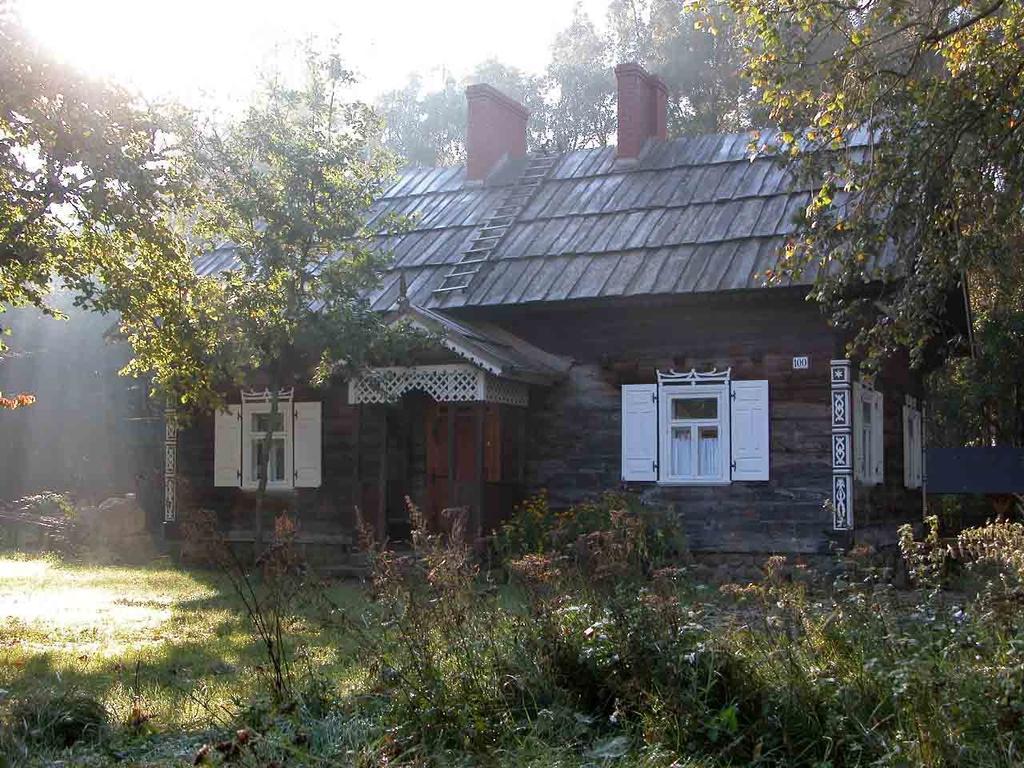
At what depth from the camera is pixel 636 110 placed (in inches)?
816

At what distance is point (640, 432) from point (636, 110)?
6.95 metres

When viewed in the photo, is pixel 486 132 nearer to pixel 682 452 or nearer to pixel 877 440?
pixel 682 452

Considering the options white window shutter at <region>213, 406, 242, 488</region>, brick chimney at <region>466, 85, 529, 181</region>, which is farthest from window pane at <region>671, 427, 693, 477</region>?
brick chimney at <region>466, 85, 529, 181</region>

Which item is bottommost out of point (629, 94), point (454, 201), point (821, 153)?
point (821, 153)

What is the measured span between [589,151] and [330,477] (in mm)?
7696

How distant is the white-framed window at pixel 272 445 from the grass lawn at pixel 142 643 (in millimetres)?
2080

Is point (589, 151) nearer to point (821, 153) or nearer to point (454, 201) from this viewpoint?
point (454, 201)

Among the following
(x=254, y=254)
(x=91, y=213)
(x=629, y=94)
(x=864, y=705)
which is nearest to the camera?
(x=864, y=705)

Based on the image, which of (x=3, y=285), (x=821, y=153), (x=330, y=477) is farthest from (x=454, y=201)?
(x=821, y=153)

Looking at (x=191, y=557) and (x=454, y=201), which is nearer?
(x=191, y=557)

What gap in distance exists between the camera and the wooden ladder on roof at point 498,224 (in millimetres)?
18000

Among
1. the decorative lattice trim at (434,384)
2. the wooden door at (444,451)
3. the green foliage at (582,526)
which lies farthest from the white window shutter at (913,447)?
the wooden door at (444,451)

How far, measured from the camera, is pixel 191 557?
1838 cm

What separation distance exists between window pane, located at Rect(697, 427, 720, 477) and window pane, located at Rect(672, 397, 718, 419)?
0.21m
